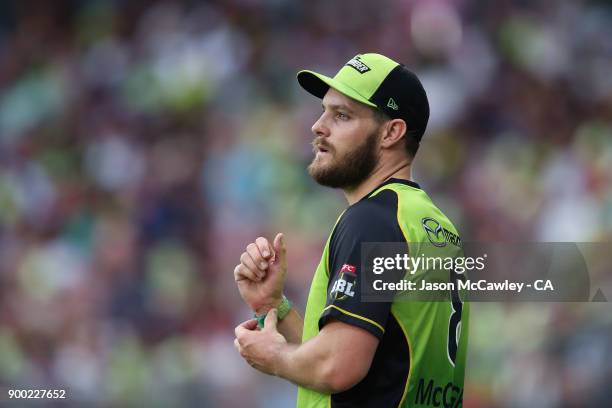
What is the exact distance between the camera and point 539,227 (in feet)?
24.1

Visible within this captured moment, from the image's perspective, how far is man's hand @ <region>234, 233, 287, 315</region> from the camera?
3545 mm

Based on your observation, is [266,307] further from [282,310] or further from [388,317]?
[388,317]

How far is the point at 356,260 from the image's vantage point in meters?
3.12

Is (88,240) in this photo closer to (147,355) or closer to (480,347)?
(147,355)

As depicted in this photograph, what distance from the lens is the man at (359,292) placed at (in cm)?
307

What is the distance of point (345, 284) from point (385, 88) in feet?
2.70

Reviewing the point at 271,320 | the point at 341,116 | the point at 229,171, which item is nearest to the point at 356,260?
the point at 271,320

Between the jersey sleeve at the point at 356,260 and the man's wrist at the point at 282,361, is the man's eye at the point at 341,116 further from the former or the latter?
the man's wrist at the point at 282,361

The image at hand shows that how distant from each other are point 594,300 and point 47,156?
530 cm

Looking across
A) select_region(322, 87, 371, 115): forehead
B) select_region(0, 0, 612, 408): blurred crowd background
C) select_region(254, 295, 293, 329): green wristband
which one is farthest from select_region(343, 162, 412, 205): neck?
select_region(0, 0, 612, 408): blurred crowd background

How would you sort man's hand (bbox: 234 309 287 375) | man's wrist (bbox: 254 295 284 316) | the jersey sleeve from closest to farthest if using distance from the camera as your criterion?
1. the jersey sleeve
2. man's hand (bbox: 234 309 287 375)
3. man's wrist (bbox: 254 295 284 316)

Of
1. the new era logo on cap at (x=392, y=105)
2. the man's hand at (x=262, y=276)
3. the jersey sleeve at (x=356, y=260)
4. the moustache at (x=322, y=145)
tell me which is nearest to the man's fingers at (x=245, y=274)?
the man's hand at (x=262, y=276)

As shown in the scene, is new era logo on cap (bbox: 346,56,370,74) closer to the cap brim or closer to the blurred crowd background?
the cap brim

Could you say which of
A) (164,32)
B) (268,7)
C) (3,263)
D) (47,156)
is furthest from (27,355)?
(268,7)
